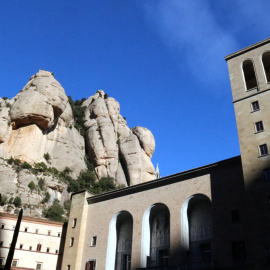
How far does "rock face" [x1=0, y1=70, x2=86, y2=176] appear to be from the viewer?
2202 inches

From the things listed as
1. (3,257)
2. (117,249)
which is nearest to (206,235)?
(117,249)

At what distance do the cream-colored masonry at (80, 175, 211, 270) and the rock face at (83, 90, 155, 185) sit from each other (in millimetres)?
33997

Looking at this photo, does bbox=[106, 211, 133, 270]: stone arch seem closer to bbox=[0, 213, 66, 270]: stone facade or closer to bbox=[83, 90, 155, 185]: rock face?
bbox=[0, 213, 66, 270]: stone facade

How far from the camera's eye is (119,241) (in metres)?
30.7

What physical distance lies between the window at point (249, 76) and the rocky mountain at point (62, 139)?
34.8m

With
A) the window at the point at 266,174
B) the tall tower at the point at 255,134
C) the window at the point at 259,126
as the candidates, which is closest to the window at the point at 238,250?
the tall tower at the point at 255,134

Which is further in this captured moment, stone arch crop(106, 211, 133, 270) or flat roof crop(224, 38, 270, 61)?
stone arch crop(106, 211, 133, 270)

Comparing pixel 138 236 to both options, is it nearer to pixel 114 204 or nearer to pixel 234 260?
pixel 114 204

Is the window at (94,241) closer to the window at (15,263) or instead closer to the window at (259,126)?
the window at (15,263)

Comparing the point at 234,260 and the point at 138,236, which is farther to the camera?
the point at 138,236

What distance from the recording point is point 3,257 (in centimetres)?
3142

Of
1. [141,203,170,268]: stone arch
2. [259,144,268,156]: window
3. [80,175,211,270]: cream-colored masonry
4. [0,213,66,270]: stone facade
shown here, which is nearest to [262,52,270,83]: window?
[259,144,268,156]: window

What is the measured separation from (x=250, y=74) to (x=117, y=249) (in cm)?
1956

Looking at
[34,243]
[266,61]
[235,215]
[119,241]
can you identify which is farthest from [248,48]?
[34,243]
